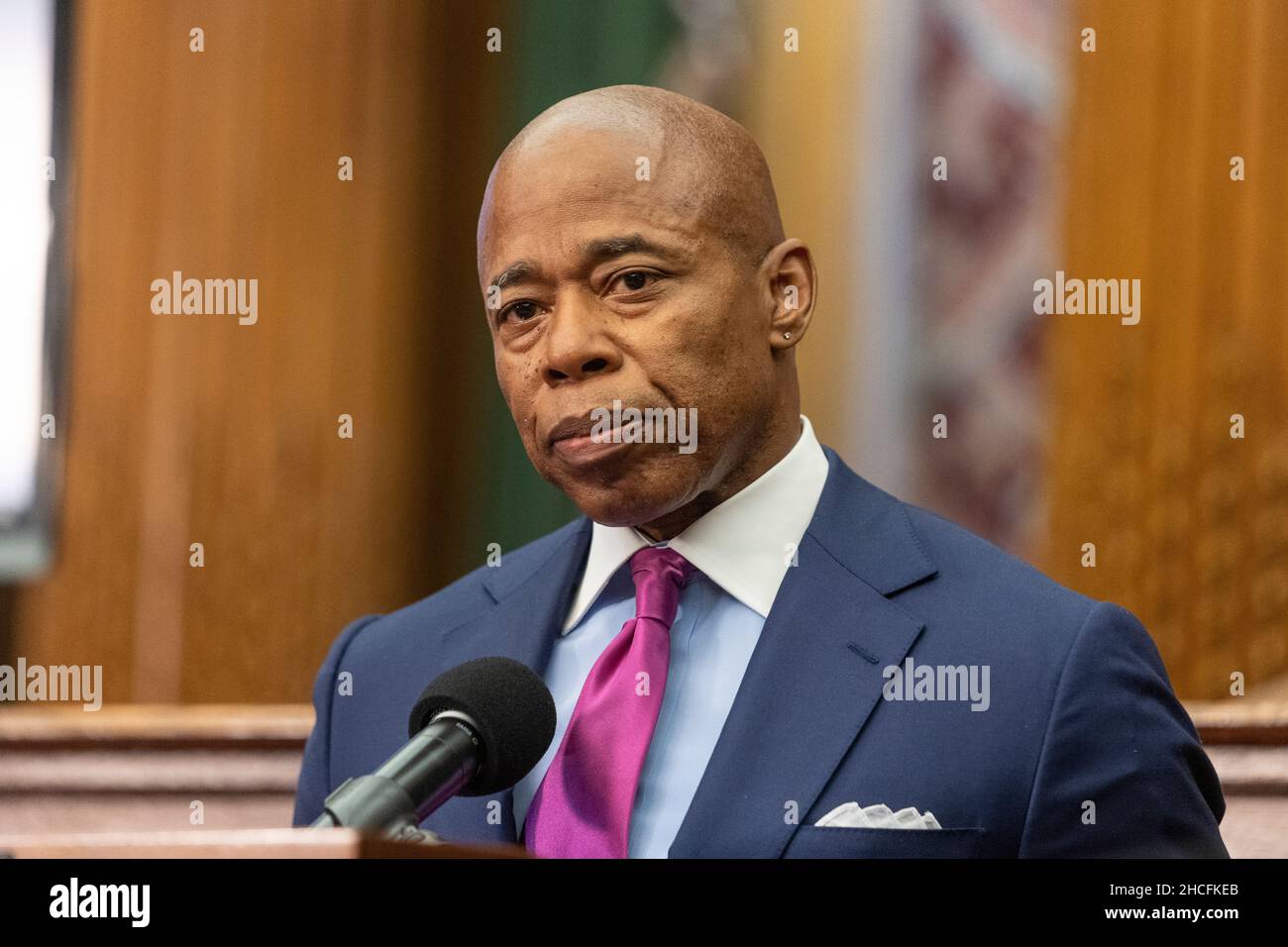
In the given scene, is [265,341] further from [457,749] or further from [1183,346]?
[457,749]

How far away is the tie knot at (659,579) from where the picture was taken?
2.03 meters

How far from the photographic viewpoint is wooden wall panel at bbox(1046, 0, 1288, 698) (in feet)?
8.26

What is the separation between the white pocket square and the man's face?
43cm

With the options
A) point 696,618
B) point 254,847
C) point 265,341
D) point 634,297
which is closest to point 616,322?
point 634,297

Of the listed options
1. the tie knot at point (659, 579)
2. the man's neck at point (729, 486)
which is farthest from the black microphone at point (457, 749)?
the man's neck at point (729, 486)

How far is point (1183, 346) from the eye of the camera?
2.64 m

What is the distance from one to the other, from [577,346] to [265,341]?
186 centimetres

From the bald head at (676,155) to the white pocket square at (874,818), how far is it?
0.69m

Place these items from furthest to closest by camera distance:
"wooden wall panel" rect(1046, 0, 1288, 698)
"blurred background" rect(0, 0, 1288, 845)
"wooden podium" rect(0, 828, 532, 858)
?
"blurred background" rect(0, 0, 1288, 845) → "wooden wall panel" rect(1046, 0, 1288, 698) → "wooden podium" rect(0, 828, 532, 858)

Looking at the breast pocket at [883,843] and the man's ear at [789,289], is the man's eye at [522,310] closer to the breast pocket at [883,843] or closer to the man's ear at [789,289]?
the man's ear at [789,289]

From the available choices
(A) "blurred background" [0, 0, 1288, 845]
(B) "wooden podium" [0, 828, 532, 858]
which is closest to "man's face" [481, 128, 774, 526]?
(B) "wooden podium" [0, 828, 532, 858]

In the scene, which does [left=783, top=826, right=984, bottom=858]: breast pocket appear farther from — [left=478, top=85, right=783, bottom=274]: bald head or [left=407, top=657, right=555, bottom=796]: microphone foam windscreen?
[left=478, top=85, right=783, bottom=274]: bald head
